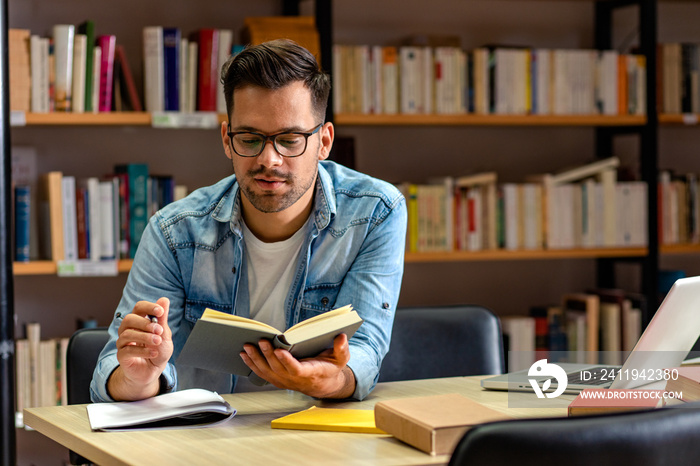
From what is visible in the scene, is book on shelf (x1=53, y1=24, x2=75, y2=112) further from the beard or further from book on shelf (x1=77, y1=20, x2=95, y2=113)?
the beard

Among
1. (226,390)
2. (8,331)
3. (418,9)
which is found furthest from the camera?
(418,9)

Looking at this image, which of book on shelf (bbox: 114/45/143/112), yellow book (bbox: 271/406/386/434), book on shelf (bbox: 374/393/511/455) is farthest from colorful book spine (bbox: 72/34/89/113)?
book on shelf (bbox: 374/393/511/455)

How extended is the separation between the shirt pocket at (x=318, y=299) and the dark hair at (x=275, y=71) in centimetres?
33

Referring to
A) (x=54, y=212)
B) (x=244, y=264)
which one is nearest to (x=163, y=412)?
(x=244, y=264)

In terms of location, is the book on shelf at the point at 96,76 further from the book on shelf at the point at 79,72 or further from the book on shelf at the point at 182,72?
the book on shelf at the point at 182,72

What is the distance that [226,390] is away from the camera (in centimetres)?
174

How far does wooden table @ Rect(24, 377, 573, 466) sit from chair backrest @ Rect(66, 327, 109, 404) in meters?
0.23

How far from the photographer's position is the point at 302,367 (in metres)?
1.29

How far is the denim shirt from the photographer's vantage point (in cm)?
159

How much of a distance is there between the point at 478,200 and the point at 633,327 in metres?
0.75

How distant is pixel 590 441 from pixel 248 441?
A: 529 millimetres

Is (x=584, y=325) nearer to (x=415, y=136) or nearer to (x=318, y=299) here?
(x=415, y=136)

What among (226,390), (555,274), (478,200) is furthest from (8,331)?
(555,274)

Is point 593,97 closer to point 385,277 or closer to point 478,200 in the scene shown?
point 478,200
